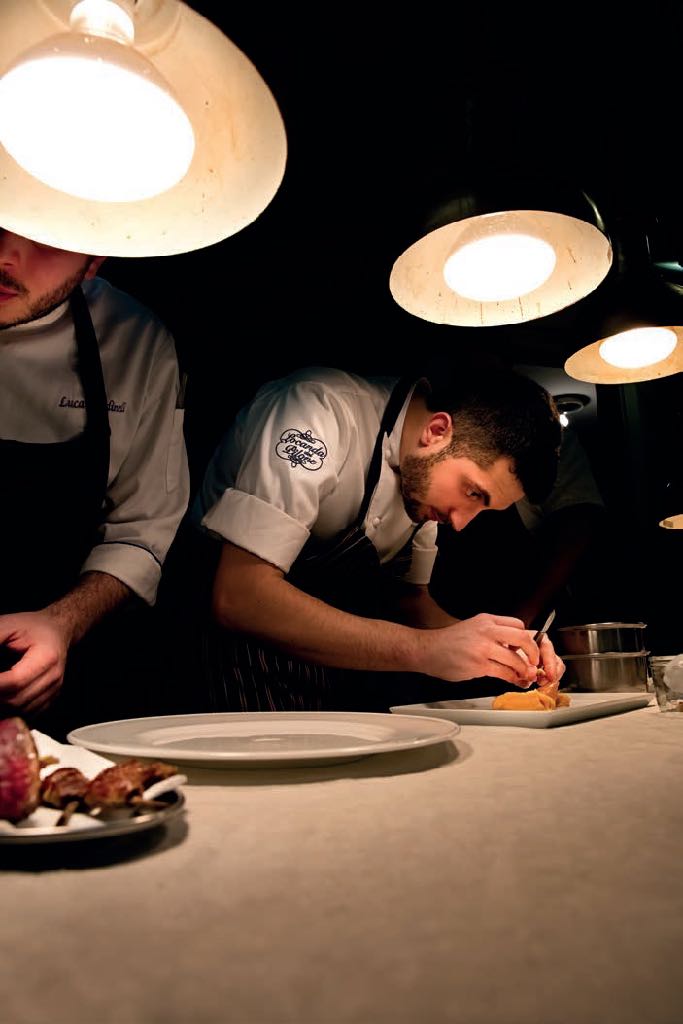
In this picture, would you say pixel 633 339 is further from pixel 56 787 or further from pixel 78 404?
→ pixel 56 787

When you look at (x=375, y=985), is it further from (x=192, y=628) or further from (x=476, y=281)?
(x=192, y=628)

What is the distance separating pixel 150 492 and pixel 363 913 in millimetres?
1344

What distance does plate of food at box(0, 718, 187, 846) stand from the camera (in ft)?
1.21

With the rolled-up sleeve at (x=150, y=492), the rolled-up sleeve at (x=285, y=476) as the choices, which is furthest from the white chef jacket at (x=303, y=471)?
the rolled-up sleeve at (x=150, y=492)

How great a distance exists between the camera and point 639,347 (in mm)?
1724

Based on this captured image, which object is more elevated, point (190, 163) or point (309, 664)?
point (190, 163)

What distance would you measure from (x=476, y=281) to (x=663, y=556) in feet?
8.81

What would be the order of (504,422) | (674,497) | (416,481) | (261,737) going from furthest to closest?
(674,497), (416,481), (504,422), (261,737)

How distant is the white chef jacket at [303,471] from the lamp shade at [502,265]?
1.36 ft

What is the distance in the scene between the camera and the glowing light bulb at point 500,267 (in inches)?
47.6

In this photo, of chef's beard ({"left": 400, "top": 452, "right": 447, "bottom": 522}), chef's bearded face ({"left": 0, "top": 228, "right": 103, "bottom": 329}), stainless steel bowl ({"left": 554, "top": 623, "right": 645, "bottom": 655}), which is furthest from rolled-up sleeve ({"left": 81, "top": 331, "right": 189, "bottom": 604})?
stainless steel bowl ({"left": 554, "top": 623, "right": 645, "bottom": 655})

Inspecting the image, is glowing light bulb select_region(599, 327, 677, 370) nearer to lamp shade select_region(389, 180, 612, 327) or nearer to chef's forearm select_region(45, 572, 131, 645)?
lamp shade select_region(389, 180, 612, 327)

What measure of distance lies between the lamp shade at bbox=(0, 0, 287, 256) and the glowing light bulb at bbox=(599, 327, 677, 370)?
3.93 ft

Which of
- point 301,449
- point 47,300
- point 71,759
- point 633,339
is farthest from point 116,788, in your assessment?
point 633,339
